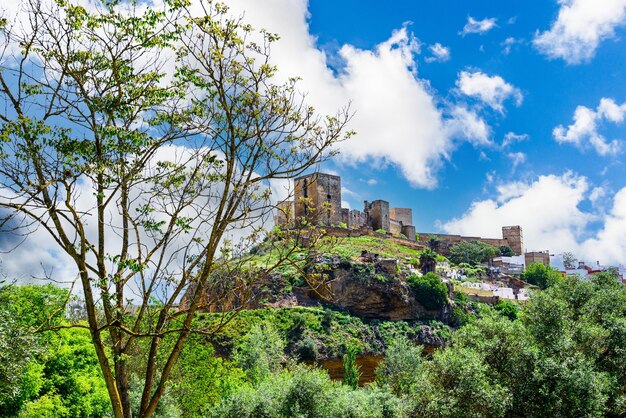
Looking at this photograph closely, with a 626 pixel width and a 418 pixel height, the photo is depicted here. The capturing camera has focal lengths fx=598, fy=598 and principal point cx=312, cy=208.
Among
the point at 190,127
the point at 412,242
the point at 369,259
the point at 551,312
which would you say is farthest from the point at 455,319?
the point at 190,127

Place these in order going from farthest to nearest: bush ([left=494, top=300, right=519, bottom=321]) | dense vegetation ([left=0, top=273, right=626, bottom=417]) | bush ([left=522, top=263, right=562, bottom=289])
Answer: bush ([left=522, top=263, right=562, bottom=289]) → bush ([left=494, top=300, right=519, bottom=321]) → dense vegetation ([left=0, top=273, right=626, bottom=417])

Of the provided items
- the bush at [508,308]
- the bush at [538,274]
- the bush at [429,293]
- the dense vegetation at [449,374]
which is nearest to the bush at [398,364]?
the dense vegetation at [449,374]

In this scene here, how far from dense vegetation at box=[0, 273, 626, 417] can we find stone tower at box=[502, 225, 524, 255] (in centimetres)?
9306

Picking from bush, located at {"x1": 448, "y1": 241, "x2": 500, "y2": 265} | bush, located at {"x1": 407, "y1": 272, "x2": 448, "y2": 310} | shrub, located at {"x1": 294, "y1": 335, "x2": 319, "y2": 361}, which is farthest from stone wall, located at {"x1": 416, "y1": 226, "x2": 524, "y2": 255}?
shrub, located at {"x1": 294, "y1": 335, "x2": 319, "y2": 361}

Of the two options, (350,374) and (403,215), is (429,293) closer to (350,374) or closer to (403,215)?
(350,374)

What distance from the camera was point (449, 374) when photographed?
15953 mm

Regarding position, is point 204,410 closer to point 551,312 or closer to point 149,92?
point 551,312

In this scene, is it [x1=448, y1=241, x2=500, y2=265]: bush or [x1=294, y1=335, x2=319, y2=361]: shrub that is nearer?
[x1=294, y1=335, x2=319, y2=361]: shrub

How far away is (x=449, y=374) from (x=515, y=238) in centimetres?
10206

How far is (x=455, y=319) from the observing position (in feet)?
191

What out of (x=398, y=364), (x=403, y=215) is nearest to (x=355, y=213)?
(x=403, y=215)

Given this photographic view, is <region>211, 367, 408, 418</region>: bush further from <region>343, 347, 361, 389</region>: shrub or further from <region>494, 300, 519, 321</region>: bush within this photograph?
<region>494, 300, 519, 321</region>: bush

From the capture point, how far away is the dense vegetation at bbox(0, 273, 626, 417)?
1482 cm

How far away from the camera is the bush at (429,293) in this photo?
57.6 metres
